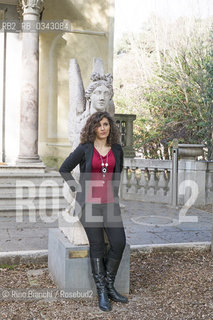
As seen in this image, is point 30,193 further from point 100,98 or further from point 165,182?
point 100,98

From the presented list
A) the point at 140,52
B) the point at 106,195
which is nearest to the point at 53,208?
the point at 106,195

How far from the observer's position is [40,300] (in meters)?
3.71

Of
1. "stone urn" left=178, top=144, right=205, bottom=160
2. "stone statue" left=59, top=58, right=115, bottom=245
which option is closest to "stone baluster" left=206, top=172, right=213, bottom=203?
"stone urn" left=178, top=144, right=205, bottom=160

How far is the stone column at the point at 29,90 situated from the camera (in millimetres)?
9188

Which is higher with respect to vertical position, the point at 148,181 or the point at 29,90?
the point at 29,90

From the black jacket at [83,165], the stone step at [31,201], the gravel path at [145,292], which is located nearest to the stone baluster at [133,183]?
the stone step at [31,201]

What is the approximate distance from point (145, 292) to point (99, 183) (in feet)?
4.14

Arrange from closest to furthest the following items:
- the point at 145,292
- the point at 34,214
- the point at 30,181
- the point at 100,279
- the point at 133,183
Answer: the point at 100,279
the point at 145,292
the point at 34,214
the point at 30,181
the point at 133,183

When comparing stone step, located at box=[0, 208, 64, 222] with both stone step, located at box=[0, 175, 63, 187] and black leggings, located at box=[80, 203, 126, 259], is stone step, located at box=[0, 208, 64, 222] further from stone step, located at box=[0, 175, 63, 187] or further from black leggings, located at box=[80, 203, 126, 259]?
black leggings, located at box=[80, 203, 126, 259]

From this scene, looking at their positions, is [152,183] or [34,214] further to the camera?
[152,183]

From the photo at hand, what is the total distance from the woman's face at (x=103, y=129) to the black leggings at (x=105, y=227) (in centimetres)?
64

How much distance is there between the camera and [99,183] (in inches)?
143

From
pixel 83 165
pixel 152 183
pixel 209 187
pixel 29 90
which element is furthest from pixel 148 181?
pixel 83 165

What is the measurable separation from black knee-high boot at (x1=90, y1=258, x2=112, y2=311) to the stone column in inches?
230
